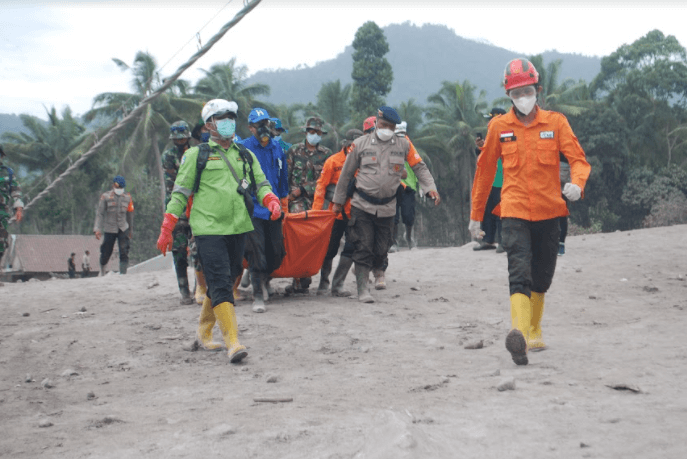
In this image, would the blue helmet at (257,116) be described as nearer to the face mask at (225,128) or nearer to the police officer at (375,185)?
the police officer at (375,185)

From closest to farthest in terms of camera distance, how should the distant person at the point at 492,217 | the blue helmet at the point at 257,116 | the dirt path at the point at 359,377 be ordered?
the dirt path at the point at 359,377 < the blue helmet at the point at 257,116 < the distant person at the point at 492,217

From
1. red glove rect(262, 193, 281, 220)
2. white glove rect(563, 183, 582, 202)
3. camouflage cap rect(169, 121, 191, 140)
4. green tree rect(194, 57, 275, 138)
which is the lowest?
red glove rect(262, 193, 281, 220)

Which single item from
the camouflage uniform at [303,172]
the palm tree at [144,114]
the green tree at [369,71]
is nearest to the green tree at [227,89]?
the palm tree at [144,114]

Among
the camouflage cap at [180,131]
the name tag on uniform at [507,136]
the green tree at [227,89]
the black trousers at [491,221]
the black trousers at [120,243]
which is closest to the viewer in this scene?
the name tag on uniform at [507,136]

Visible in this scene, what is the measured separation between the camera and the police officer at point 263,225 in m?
7.72

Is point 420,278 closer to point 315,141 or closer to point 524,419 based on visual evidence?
point 315,141

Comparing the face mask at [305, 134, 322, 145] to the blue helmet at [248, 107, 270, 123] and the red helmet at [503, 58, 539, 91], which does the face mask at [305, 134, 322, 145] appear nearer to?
the blue helmet at [248, 107, 270, 123]

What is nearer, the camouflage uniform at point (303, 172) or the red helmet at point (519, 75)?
the red helmet at point (519, 75)

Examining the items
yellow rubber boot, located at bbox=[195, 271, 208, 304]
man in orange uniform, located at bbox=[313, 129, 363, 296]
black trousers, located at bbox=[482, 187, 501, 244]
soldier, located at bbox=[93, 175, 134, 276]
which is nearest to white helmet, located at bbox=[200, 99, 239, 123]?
yellow rubber boot, located at bbox=[195, 271, 208, 304]

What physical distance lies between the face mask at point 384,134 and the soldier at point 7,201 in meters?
5.22

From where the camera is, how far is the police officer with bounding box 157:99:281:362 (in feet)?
18.9

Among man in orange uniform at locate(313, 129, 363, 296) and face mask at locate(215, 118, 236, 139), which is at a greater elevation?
face mask at locate(215, 118, 236, 139)

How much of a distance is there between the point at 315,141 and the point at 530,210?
4038mm

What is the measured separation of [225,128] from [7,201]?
5753mm
